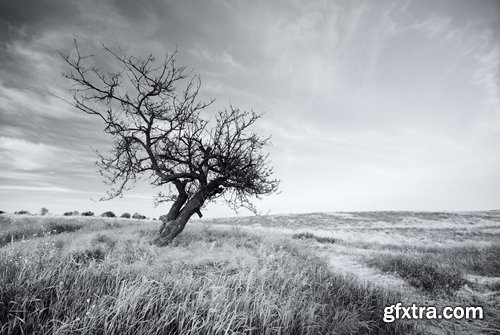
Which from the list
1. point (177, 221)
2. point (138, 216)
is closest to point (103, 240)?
point (177, 221)

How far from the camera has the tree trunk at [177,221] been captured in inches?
441

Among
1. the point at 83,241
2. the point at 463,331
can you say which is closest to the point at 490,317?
the point at 463,331

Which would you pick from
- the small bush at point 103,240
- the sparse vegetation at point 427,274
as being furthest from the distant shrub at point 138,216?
the sparse vegetation at point 427,274

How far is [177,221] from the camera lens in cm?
1152

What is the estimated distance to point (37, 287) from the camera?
10.3 ft

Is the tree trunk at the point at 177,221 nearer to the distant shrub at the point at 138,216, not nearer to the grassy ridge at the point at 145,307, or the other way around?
the grassy ridge at the point at 145,307

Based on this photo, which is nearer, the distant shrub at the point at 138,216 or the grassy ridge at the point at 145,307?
the grassy ridge at the point at 145,307

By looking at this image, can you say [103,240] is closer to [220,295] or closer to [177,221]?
[177,221]

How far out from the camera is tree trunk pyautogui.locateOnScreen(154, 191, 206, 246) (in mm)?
11200

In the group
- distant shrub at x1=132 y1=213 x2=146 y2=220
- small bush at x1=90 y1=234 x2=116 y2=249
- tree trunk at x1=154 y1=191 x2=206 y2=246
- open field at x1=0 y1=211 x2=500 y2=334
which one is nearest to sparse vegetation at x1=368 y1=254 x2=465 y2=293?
open field at x1=0 y1=211 x2=500 y2=334

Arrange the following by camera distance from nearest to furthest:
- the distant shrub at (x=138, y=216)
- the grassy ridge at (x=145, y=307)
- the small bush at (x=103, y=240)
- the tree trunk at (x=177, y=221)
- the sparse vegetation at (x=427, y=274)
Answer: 1. the grassy ridge at (x=145, y=307)
2. the sparse vegetation at (x=427, y=274)
3. the small bush at (x=103, y=240)
4. the tree trunk at (x=177, y=221)
5. the distant shrub at (x=138, y=216)

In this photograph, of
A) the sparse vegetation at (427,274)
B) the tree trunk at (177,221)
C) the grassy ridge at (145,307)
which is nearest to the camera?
the grassy ridge at (145,307)

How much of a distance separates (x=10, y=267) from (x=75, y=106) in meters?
8.12

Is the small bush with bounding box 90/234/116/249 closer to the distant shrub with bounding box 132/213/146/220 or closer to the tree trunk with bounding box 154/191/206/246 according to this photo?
the tree trunk with bounding box 154/191/206/246
